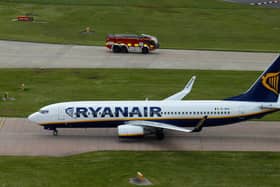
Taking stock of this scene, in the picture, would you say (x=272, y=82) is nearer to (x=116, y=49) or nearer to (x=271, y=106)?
(x=271, y=106)

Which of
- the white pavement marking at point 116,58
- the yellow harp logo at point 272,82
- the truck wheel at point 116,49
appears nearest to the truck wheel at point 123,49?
the truck wheel at point 116,49

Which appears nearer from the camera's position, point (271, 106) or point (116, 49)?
point (271, 106)

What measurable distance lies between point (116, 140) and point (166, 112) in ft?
14.4

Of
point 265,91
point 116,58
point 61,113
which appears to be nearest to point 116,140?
point 61,113

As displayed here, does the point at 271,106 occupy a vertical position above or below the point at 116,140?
above

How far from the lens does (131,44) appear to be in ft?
294

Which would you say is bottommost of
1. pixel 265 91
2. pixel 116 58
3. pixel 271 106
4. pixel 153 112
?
pixel 116 58

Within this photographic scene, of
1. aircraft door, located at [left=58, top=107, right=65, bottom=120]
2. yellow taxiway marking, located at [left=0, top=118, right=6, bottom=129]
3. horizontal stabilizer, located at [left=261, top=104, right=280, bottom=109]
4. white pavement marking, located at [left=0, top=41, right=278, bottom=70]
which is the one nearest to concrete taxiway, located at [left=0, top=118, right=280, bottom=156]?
yellow taxiway marking, located at [left=0, top=118, right=6, bottom=129]

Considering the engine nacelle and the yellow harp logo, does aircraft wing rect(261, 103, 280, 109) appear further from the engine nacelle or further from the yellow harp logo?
the engine nacelle

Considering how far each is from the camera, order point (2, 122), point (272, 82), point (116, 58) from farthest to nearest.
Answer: point (116, 58), point (2, 122), point (272, 82)

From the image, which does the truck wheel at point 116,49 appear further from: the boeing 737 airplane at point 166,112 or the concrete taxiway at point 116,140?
the boeing 737 airplane at point 166,112

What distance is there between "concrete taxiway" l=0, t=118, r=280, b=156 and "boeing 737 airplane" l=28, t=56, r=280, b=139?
113 centimetres

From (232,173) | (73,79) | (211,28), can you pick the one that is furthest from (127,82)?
(211,28)

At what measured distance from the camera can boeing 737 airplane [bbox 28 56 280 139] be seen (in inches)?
2056
